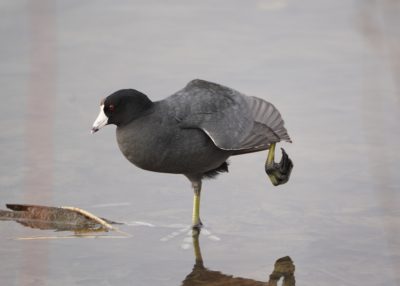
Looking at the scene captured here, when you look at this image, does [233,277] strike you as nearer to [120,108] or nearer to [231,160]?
[120,108]

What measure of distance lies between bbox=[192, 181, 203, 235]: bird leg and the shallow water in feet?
0.21

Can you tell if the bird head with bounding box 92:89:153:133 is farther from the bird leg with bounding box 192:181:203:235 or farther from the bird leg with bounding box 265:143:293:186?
the bird leg with bounding box 265:143:293:186

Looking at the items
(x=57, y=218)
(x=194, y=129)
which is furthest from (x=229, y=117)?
(x=57, y=218)

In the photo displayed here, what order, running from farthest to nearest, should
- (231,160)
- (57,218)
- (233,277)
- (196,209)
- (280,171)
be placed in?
(231,160) < (280,171) < (196,209) < (57,218) < (233,277)

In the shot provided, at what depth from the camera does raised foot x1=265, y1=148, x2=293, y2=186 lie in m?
4.57

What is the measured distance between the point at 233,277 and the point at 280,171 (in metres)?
1.02

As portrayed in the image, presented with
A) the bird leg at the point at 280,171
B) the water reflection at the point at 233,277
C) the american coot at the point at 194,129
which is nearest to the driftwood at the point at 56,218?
the american coot at the point at 194,129

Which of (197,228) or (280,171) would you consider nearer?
(197,228)

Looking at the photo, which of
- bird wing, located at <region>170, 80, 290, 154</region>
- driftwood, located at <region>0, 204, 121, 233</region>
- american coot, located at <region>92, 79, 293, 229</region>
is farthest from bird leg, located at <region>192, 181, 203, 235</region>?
driftwood, located at <region>0, 204, 121, 233</region>

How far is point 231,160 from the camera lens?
205 inches

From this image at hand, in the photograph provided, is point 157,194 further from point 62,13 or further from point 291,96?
point 62,13

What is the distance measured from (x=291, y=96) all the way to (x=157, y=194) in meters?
1.71

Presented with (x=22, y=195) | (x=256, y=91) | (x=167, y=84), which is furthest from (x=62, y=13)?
(x=22, y=195)

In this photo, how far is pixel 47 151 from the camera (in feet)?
17.4
